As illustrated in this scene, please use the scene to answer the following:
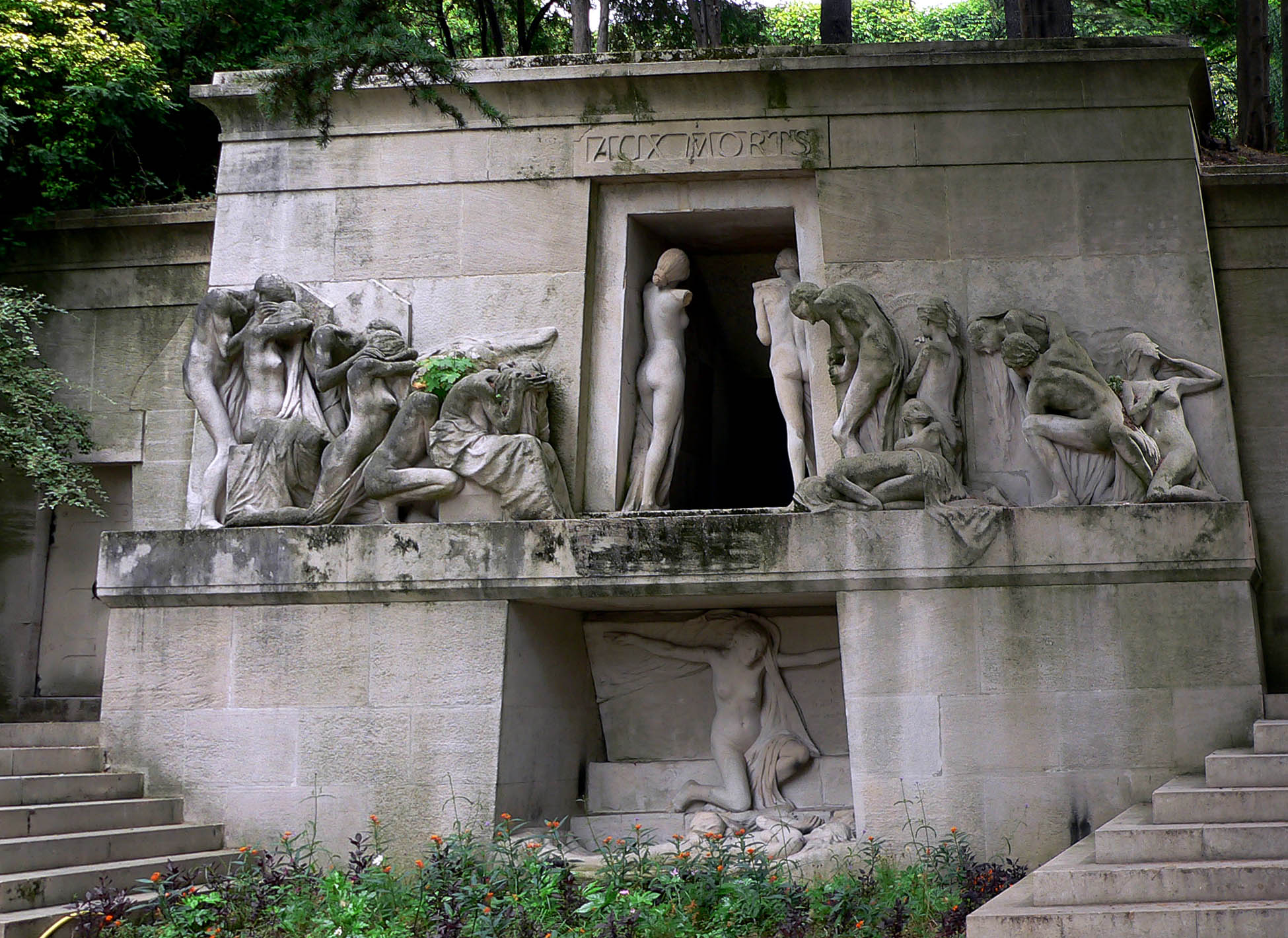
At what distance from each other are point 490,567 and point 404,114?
172 inches

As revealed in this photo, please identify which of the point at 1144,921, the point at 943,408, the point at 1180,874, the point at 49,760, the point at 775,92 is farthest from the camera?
the point at 775,92

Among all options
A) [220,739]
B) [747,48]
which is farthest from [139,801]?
[747,48]

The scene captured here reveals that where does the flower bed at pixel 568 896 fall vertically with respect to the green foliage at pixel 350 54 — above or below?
below

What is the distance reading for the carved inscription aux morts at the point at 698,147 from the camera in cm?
1154

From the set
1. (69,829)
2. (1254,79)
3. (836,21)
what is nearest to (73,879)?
(69,829)

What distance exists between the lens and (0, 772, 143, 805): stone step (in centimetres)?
918

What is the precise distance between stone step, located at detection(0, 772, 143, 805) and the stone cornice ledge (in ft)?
4.68

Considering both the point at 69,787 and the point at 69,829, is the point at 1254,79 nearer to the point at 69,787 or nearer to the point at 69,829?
the point at 69,787

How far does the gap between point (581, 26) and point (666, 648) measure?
11.2 m

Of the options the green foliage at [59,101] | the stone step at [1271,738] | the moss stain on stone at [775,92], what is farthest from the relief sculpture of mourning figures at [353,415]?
the stone step at [1271,738]

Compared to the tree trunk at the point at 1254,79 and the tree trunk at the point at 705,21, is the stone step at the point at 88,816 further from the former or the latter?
the tree trunk at the point at 1254,79

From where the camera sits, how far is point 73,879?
8.44 metres

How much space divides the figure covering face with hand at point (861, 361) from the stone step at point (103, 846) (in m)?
5.76

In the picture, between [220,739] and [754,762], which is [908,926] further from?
[220,739]
